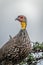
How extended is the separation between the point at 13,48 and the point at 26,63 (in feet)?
0.32

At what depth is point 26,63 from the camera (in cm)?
135

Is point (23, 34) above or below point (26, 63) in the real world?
above

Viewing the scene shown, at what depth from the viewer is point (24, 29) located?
1.43m

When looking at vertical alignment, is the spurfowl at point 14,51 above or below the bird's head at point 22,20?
below

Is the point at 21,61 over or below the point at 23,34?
below

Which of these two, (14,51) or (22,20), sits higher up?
(22,20)

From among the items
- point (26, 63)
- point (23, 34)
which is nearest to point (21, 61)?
point (26, 63)

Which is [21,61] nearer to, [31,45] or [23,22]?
[31,45]

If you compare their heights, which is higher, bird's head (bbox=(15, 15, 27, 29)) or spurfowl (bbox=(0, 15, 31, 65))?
bird's head (bbox=(15, 15, 27, 29))

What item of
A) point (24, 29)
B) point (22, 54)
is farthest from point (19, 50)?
point (24, 29)

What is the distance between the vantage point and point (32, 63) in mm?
1344

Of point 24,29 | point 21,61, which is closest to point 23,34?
point 24,29

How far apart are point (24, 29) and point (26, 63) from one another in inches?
7.4

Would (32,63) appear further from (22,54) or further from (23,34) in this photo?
(23,34)
